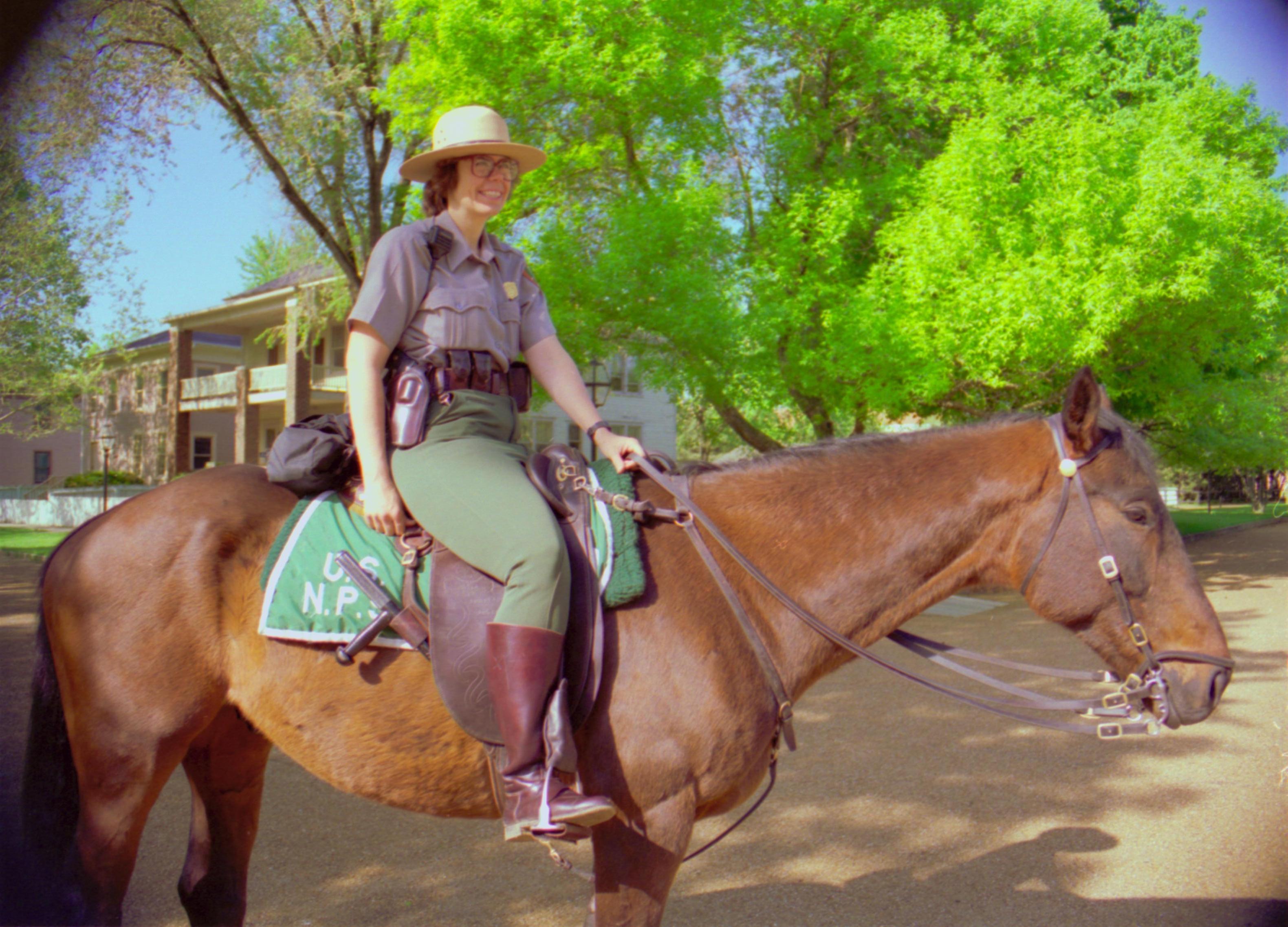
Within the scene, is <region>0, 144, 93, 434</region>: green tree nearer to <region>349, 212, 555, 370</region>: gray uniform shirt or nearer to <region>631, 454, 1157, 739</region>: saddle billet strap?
Result: <region>349, 212, 555, 370</region>: gray uniform shirt

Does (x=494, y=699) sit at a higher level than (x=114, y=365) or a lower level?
lower

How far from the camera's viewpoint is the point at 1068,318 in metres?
10.5

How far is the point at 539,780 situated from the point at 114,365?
37160mm

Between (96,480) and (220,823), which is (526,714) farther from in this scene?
(96,480)

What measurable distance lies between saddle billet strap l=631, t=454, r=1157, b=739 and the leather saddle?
0.29 m

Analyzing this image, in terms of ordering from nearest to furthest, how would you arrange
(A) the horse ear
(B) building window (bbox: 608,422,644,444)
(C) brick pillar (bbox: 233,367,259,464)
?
(A) the horse ear
(C) brick pillar (bbox: 233,367,259,464)
(B) building window (bbox: 608,422,644,444)

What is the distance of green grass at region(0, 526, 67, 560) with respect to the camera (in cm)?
1659

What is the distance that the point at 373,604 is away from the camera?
248 centimetres

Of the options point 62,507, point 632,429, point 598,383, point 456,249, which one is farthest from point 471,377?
point 632,429

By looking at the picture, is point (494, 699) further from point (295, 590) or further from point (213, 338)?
point (213, 338)

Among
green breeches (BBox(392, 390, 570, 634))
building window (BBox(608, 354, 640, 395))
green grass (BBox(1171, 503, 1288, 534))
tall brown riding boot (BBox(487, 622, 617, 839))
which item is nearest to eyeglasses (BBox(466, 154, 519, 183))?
green breeches (BBox(392, 390, 570, 634))

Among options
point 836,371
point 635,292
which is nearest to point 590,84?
point 635,292

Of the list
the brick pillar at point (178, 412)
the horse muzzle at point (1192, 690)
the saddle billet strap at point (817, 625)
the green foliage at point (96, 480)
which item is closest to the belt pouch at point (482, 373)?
the saddle billet strap at point (817, 625)

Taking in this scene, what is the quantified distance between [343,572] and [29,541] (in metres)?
21.6
